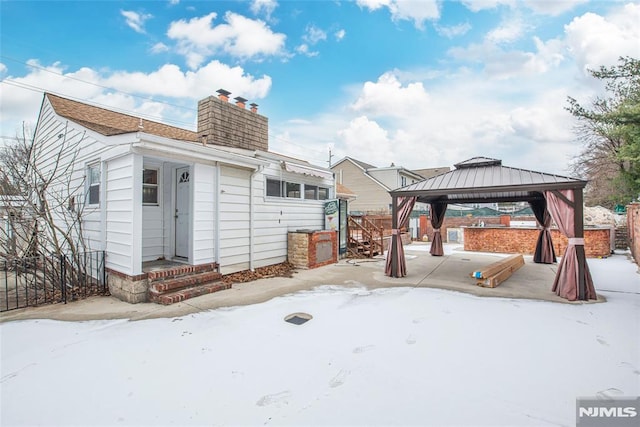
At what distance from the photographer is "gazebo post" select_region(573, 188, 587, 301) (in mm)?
5320

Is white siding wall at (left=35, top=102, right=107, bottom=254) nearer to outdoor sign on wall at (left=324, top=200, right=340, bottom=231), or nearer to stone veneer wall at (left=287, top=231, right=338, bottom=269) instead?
stone veneer wall at (left=287, top=231, right=338, bottom=269)

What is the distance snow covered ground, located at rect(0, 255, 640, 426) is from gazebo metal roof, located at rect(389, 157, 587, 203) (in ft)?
8.29

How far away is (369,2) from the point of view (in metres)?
8.44

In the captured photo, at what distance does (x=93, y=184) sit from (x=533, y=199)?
506 inches

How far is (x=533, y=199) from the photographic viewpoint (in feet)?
32.6

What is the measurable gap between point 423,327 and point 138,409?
331 centimetres

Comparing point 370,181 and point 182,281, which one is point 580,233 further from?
point 370,181

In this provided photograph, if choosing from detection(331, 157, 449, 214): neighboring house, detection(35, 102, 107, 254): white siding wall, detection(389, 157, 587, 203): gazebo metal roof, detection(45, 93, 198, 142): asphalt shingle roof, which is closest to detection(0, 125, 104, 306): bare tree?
detection(35, 102, 107, 254): white siding wall

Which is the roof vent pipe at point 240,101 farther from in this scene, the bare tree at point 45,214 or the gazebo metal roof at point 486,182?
the gazebo metal roof at point 486,182

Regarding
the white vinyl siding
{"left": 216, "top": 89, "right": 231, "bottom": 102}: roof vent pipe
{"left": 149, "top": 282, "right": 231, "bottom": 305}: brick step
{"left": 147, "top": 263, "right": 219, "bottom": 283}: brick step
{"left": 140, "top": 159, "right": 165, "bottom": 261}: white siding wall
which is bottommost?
{"left": 149, "top": 282, "right": 231, "bottom": 305}: brick step

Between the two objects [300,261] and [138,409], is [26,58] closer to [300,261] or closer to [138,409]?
[300,261]

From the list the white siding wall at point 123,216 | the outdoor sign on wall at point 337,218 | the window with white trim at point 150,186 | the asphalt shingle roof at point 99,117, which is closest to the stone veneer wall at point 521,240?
the outdoor sign on wall at point 337,218

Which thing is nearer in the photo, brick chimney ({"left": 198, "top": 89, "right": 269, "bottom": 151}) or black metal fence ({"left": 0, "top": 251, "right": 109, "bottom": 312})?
black metal fence ({"left": 0, "top": 251, "right": 109, "bottom": 312})

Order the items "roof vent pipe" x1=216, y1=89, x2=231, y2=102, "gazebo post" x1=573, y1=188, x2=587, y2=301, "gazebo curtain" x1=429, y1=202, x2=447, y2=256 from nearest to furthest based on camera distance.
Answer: "gazebo post" x1=573, y1=188, x2=587, y2=301 < "roof vent pipe" x1=216, y1=89, x2=231, y2=102 < "gazebo curtain" x1=429, y1=202, x2=447, y2=256
